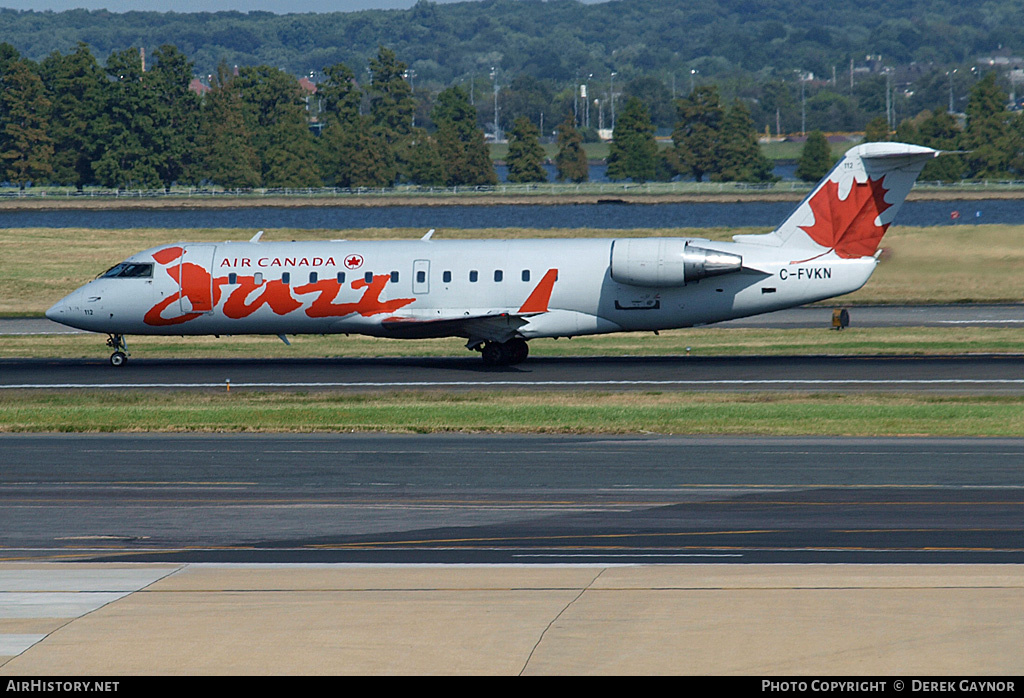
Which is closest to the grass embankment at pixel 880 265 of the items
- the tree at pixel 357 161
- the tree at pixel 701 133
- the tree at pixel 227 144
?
the tree at pixel 227 144

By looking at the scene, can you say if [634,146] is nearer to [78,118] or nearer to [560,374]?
[78,118]

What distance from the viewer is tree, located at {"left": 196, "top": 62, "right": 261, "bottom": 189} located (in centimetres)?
17375

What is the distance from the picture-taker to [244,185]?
6885 inches

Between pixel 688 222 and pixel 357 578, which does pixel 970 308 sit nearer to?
pixel 357 578

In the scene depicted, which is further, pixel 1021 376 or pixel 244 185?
pixel 244 185

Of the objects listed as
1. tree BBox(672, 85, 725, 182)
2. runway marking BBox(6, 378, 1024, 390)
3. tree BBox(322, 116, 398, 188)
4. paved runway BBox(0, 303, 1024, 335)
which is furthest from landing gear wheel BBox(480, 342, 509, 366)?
tree BBox(672, 85, 725, 182)

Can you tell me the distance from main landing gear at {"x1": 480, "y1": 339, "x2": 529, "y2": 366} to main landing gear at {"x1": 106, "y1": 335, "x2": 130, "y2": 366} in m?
11.3

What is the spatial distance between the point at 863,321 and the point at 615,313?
15.6m

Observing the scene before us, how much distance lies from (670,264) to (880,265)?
61.4 feet

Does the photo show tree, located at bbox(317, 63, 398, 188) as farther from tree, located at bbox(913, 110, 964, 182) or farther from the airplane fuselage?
the airplane fuselage

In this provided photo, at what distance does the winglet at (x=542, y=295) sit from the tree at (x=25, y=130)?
5931 inches

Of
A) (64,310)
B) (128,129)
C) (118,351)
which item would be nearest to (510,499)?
(64,310)

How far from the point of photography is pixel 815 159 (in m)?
182
